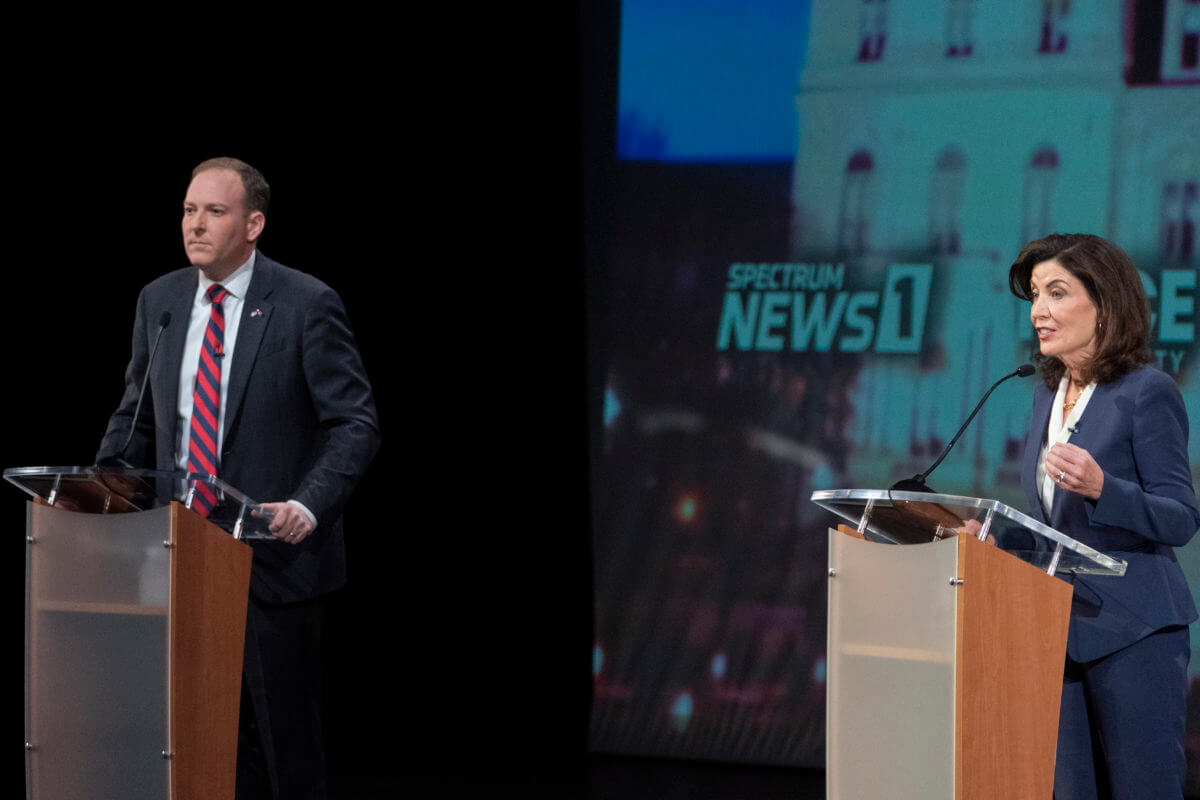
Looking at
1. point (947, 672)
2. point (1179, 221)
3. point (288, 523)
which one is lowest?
point (947, 672)

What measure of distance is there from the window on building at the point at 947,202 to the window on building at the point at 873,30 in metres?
0.44

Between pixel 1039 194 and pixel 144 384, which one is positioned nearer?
pixel 144 384

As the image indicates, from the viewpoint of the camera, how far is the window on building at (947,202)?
4828 mm

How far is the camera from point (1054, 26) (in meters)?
4.71

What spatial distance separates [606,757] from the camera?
516cm

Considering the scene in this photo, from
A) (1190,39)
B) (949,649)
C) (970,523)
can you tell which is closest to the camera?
(949,649)

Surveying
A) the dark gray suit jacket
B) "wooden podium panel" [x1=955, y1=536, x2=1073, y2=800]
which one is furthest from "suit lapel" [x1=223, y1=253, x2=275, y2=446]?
"wooden podium panel" [x1=955, y1=536, x2=1073, y2=800]

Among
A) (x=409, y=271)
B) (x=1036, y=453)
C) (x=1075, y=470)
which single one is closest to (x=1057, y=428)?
(x=1036, y=453)

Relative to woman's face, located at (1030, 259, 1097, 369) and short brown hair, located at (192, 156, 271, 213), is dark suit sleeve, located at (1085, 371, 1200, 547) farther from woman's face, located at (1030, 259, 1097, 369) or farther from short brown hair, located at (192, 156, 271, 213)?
short brown hair, located at (192, 156, 271, 213)

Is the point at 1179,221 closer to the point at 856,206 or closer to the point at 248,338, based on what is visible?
the point at 856,206

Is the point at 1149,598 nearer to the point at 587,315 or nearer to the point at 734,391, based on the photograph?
the point at 734,391

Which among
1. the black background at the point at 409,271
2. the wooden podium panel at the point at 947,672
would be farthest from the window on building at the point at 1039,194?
the wooden podium panel at the point at 947,672

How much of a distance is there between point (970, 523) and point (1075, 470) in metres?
0.20

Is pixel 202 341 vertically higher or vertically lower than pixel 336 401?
higher
